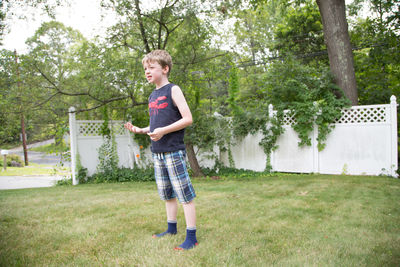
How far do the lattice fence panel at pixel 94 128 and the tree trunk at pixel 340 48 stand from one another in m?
6.11

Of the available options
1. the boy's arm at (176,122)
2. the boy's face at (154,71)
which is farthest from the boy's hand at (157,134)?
the boy's face at (154,71)

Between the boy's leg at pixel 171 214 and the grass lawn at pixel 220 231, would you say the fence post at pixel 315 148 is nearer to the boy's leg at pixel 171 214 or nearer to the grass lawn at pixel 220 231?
the grass lawn at pixel 220 231

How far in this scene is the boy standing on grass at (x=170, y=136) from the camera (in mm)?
2123

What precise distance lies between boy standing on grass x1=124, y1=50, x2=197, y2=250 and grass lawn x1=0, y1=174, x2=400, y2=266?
0.34 metres

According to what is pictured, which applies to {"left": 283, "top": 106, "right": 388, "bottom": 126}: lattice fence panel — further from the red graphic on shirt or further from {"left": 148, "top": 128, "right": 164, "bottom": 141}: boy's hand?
{"left": 148, "top": 128, "right": 164, "bottom": 141}: boy's hand

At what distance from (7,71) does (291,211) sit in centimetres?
637

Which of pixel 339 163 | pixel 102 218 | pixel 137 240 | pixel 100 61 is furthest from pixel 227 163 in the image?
pixel 137 240

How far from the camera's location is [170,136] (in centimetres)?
216

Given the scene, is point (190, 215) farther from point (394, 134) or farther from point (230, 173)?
point (394, 134)

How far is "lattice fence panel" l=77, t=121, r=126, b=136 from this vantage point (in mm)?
7180

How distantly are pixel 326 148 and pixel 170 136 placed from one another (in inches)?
214

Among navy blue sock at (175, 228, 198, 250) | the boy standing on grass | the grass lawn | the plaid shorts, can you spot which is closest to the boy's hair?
the boy standing on grass

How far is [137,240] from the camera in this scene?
2.25 m

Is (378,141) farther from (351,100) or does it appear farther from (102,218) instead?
(102,218)
